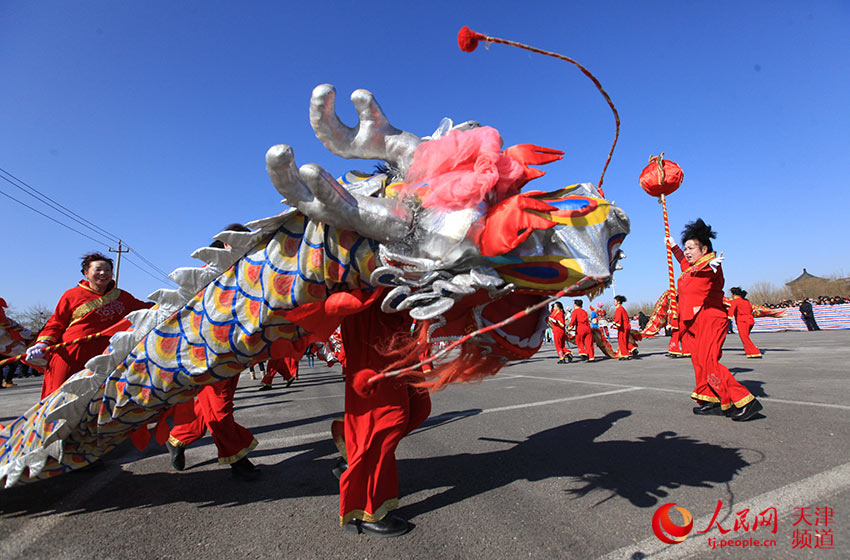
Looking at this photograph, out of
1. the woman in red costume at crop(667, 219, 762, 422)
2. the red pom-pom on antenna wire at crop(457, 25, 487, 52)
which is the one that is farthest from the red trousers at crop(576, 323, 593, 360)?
the red pom-pom on antenna wire at crop(457, 25, 487, 52)

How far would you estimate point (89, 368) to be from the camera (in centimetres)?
251

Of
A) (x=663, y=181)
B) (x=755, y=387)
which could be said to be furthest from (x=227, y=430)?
(x=755, y=387)

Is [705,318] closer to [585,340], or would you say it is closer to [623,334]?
[585,340]

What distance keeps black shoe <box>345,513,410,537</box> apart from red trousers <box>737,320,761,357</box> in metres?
10.3

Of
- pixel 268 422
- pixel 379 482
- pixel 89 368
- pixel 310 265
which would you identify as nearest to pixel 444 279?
pixel 310 265

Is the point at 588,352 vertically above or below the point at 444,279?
below

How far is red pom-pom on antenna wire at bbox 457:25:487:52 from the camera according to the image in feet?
6.66

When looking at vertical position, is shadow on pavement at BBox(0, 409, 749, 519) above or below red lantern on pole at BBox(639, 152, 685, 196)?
below

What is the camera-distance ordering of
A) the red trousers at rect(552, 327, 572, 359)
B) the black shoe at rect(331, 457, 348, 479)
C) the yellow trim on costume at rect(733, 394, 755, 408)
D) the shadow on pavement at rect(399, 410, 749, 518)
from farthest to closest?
1. the red trousers at rect(552, 327, 572, 359)
2. the yellow trim on costume at rect(733, 394, 755, 408)
3. the black shoe at rect(331, 457, 348, 479)
4. the shadow on pavement at rect(399, 410, 749, 518)

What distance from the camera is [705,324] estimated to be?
4.51 metres

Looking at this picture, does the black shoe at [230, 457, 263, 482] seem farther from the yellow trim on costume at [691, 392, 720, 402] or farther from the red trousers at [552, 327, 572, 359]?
the red trousers at [552, 327, 572, 359]

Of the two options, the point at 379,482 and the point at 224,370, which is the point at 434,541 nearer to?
the point at 379,482

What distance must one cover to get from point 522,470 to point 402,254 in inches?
79.2

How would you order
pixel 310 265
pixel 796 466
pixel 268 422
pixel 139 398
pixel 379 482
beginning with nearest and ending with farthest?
pixel 310 265 → pixel 379 482 → pixel 139 398 → pixel 796 466 → pixel 268 422
